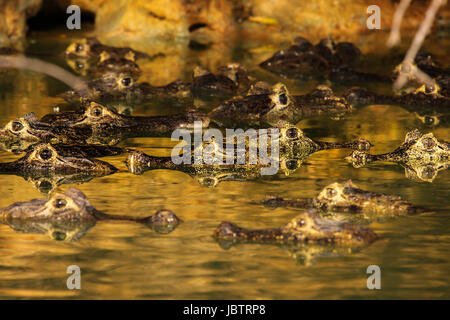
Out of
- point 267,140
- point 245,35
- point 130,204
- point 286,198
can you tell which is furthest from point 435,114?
point 245,35

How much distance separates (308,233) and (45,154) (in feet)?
12.7

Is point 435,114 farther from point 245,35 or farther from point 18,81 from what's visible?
point 245,35

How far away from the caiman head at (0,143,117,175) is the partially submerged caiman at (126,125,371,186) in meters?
0.38

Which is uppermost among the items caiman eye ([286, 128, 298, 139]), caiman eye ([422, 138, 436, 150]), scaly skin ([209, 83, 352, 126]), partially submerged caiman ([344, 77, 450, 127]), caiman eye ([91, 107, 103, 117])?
partially submerged caiman ([344, 77, 450, 127])

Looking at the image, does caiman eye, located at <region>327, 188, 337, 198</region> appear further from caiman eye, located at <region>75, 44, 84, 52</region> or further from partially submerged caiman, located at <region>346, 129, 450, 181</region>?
caiman eye, located at <region>75, 44, 84, 52</region>

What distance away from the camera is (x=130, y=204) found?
357 inches

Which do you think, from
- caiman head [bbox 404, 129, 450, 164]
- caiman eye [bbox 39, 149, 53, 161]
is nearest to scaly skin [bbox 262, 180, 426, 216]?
caiman head [bbox 404, 129, 450, 164]

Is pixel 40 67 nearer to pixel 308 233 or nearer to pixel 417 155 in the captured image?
pixel 417 155

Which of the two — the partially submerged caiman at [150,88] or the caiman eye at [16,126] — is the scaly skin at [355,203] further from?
the partially submerged caiman at [150,88]

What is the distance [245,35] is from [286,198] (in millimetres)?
15133

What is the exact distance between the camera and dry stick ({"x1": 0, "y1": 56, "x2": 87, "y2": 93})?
53.8 ft

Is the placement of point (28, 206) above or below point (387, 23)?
below

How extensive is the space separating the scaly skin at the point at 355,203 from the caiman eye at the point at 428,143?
2436mm

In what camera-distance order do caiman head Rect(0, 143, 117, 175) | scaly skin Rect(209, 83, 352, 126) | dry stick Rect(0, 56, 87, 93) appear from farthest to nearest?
dry stick Rect(0, 56, 87, 93), scaly skin Rect(209, 83, 352, 126), caiman head Rect(0, 143, 117, 175)
